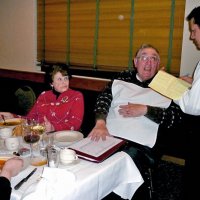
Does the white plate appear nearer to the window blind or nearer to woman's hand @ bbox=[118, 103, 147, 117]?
woman's hand @ bbox=[118, 103, 147, 117]

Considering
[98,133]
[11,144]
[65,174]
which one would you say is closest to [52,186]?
[65,174]

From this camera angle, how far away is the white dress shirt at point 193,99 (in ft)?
6.00

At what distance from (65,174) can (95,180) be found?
0.56ft

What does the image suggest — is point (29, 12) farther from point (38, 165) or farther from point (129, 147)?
point (38, 165)

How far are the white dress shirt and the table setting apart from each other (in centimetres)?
69

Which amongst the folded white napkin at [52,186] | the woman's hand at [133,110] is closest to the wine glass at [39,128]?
the folded white napkin at [52,186]

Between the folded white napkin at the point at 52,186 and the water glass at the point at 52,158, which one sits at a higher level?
the water glass at the point at 52,158

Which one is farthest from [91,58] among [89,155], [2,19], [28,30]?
[89,155]

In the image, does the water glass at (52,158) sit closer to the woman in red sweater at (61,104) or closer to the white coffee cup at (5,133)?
the white coffee cup at (5,133)

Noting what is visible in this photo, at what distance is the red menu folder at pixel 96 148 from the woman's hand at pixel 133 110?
538 mm

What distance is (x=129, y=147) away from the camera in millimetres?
2055

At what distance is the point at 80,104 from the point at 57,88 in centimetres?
23

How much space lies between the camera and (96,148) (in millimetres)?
1464

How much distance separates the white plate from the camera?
5.04ft
